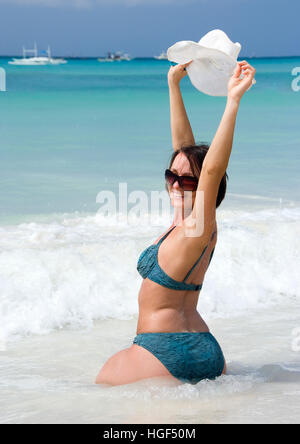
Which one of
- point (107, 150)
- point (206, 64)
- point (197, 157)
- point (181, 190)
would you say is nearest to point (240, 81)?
point (206, 64)

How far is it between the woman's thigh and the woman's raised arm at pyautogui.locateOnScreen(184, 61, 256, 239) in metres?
0.63

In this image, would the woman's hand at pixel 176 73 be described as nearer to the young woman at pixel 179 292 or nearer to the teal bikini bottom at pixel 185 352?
the young woman at pixel 179 292

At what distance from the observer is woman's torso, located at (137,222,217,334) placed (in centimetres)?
298

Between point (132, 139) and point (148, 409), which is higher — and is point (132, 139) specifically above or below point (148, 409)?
above

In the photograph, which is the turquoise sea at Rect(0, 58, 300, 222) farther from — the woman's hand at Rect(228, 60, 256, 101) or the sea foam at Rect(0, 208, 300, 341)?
the woman's hand at Rect(228, 60, 256, 101)

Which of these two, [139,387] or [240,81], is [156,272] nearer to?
[139,387]

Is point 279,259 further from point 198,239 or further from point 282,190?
point 282,190

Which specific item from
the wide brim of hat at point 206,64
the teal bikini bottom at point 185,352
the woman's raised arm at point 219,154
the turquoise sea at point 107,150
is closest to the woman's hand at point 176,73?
the wide brim of hat at point 206,64

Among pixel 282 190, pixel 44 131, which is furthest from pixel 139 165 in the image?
pixel 44 131

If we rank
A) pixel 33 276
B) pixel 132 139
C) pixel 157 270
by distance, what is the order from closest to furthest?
pixel 157 270, pixel 33 276, pixel 132 139

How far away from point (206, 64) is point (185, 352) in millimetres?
1268

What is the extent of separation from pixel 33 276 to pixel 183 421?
2.87m
